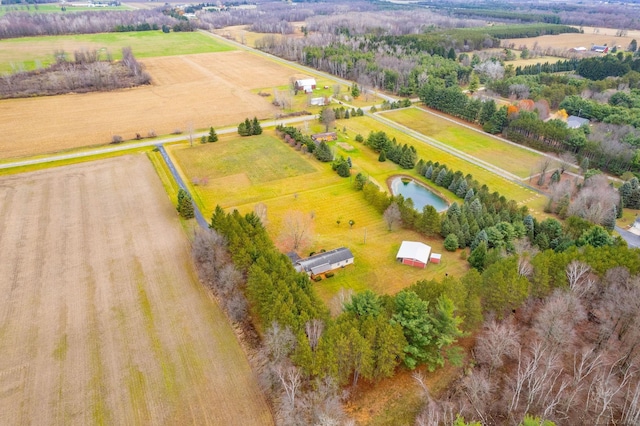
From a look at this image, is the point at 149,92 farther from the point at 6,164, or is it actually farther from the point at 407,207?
the point at 407,207

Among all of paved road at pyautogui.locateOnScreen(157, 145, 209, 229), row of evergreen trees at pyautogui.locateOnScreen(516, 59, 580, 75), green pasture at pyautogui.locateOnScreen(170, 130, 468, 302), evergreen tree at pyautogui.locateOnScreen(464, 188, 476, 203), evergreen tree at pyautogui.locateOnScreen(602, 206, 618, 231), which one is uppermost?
row of evergreen trees at pyautogui.locateOnScreen(516, 59, 580, 75)

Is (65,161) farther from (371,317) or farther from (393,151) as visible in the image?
(371,317)

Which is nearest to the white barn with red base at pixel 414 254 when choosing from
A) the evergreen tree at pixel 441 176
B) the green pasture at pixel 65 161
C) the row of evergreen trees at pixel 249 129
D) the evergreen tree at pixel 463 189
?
the evergreen tree at pixel 463 189

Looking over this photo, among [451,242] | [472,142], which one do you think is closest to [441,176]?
[451,242]

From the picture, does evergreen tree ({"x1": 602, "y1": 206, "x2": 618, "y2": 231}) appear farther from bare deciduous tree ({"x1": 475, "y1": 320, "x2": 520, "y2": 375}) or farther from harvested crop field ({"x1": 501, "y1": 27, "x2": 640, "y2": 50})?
harvested crop field ({"x1": 501, "y1": 27, "x2": 640, "y2": 50})

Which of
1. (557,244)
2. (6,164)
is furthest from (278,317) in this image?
(6,164)

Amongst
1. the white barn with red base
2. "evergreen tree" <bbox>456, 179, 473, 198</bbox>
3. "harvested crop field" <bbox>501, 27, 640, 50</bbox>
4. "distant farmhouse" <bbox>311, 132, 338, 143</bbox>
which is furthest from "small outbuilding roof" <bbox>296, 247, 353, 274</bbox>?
"harvested crop field" <bbox>501, 27, 640, 50</bbox>

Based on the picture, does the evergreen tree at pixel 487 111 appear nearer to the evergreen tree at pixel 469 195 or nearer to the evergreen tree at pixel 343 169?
the evergreen tree at pixel 469 195
